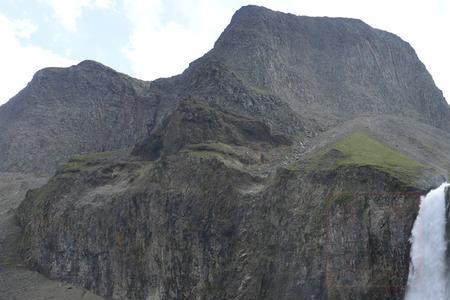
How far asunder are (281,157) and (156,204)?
23.1 meters

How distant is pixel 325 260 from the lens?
66.6 metres

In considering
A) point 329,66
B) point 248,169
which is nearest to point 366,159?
point 248,169

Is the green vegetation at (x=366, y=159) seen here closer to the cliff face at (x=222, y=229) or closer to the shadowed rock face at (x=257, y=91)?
the cliff face at (x=222, y=229)

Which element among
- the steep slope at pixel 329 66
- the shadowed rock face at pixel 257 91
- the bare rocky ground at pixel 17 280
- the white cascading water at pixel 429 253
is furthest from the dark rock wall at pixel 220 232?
the steep slope at pixel 329 66

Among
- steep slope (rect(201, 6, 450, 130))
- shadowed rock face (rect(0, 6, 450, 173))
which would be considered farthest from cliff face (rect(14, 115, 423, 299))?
steep slope (rect(201, 6, 450, 130))

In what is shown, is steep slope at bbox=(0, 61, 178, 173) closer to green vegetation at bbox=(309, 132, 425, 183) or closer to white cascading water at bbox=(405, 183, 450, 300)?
Answer: green vegetation at bbox=(309, 132, 425, 183)

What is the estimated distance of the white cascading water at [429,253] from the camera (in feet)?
188

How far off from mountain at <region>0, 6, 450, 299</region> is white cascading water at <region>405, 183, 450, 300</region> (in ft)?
3.47

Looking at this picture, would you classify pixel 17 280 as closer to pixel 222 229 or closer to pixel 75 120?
pixel 222 229

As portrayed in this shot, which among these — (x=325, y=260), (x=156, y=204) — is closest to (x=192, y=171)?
(x=156, y=204)

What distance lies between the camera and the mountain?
223ft

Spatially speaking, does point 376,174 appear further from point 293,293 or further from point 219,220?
point 219,220

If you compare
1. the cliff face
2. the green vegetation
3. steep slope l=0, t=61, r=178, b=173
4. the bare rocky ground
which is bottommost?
the bare rocky ground

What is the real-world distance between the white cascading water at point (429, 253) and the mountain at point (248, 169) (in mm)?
1059
